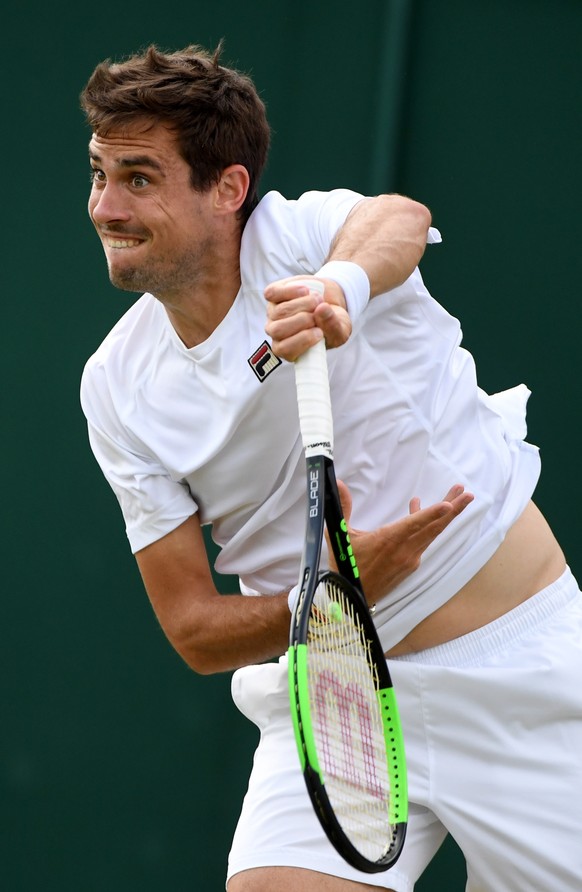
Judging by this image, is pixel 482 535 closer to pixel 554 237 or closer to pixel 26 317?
pixel 554 237

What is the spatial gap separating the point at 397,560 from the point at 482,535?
265 mm

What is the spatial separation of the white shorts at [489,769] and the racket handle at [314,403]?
0.60m

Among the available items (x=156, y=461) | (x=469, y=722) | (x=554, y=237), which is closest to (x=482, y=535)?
(x=469, y=722)

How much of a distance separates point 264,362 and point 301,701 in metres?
0.81

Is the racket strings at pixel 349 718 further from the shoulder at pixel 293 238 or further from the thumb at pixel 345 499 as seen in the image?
the shoulder at pixel 293 238

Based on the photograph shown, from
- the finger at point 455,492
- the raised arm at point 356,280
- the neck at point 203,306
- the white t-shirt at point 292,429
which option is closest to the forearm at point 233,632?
the white t-shirt at point 292,429

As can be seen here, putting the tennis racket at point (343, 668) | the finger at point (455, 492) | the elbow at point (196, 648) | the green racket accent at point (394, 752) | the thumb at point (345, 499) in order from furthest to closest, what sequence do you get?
the elbow at point (196, 648) < the finger at point (455, 492) < the thumb at point (345, 499) < the green racket accent at point (394, 752) < the tennis racket at point (343, 668)

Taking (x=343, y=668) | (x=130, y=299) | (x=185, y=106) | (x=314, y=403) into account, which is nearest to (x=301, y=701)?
(x=343, y=668)

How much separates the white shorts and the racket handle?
23.5 inches

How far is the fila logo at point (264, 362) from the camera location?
2.46 meters

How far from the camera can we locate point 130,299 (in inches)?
142

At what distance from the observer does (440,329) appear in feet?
8.64

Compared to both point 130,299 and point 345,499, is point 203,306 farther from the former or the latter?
point 130,299

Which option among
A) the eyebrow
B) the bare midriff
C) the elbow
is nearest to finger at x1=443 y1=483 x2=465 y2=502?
the bare midriff
